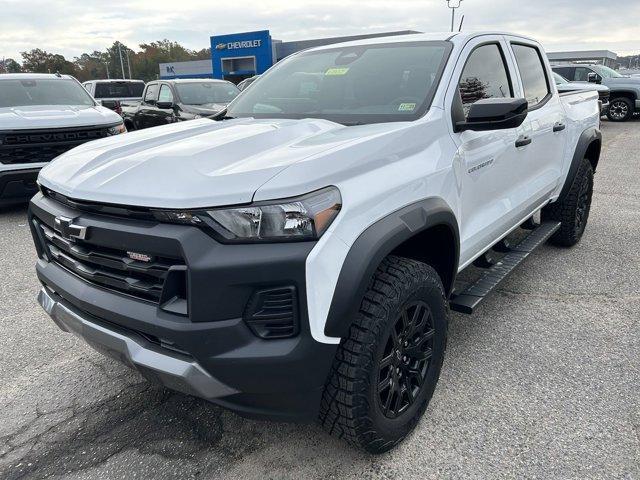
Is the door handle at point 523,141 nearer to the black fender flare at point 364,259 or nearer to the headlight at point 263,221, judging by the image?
the black fender flare at point 364,259

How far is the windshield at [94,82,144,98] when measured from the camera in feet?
46.3

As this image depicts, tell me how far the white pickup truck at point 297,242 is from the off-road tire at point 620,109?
15.8m

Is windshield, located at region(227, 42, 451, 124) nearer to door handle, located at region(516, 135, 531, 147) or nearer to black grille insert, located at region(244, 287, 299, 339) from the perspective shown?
door handle, located at region(516, 135, 531, 147)

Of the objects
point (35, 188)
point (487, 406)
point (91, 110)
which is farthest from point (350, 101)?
point (91, 110)

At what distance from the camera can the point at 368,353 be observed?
1.92 meters

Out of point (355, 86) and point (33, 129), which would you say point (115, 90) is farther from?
point (355, 86)

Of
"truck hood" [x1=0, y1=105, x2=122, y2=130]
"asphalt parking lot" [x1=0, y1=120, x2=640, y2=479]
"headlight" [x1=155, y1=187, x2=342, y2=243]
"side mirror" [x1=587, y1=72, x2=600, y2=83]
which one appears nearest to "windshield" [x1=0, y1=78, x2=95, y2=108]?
"truck hood" [x1=0, y1=105, x2=122, y2=130]

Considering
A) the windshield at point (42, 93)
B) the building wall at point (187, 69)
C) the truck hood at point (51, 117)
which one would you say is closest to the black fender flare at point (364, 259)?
the truck hood at point (51, 117)

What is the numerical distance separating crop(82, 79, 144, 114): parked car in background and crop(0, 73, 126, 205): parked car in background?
21.6ft

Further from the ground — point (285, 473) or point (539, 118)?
point (539, 118)

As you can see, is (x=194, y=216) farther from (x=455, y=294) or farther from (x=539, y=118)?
(x=539, y=118)

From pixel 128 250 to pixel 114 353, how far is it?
0.44m

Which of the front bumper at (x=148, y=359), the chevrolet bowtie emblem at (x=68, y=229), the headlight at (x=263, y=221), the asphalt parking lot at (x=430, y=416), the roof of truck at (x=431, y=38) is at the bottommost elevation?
the asphalt parking lot at (x=430, y=416)

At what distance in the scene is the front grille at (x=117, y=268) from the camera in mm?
1849
